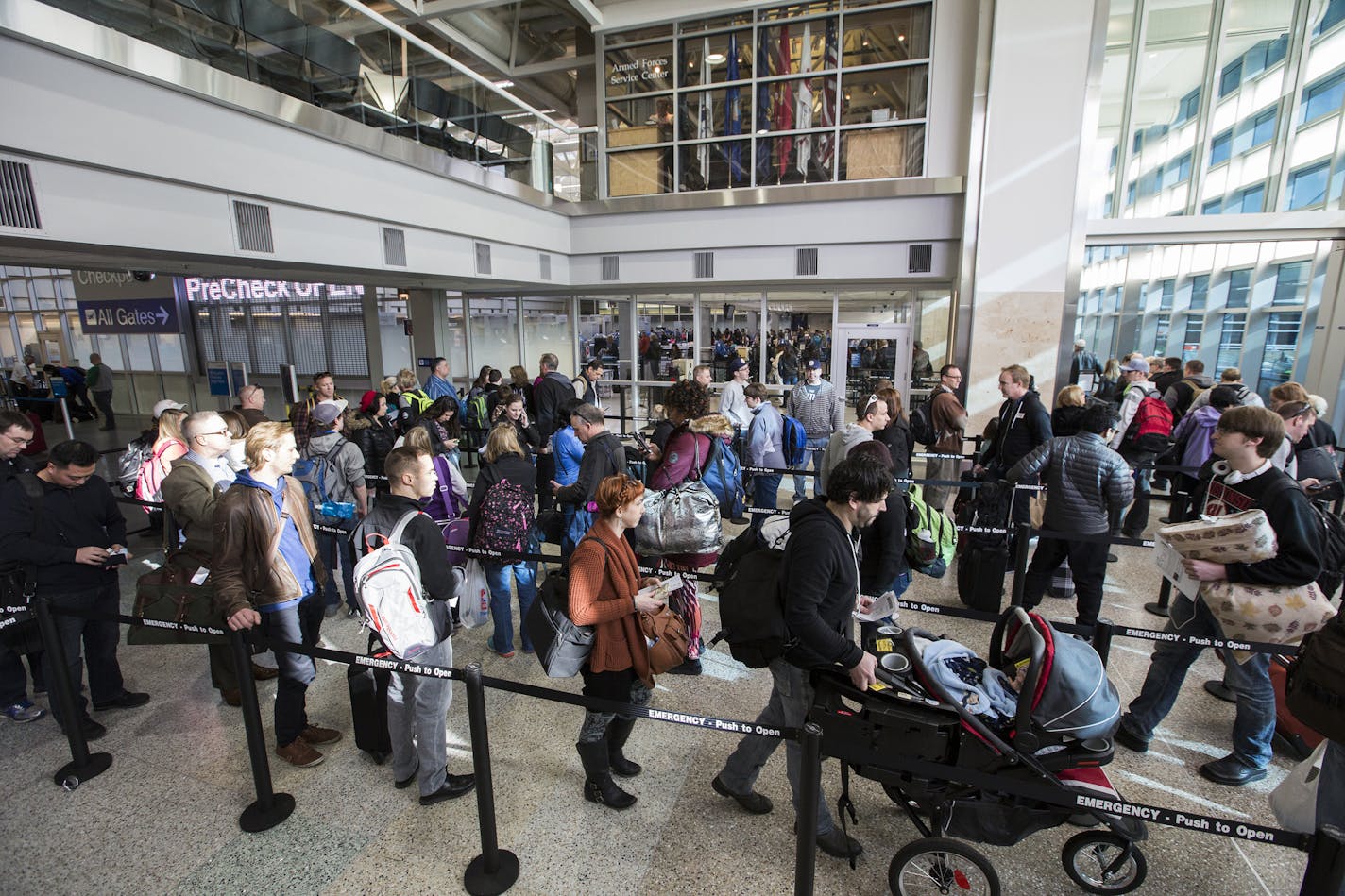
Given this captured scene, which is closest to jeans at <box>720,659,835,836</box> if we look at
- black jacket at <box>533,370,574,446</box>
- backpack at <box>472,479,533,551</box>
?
backpack at <box>472,479,533,551</box>

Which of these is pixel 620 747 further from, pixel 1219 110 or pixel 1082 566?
pixel 1219 110

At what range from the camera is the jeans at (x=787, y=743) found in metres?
2.62

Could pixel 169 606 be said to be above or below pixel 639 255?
below

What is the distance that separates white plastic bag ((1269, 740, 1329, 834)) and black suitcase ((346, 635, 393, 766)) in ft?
12.6

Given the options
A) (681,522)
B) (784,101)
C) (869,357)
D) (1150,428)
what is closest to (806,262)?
(869,357)

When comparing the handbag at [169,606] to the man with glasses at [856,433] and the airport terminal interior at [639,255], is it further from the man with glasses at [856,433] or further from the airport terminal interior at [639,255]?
the man with glasses at [856,433]

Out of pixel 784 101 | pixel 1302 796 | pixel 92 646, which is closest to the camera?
pixel 1302 796

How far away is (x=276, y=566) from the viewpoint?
312cm

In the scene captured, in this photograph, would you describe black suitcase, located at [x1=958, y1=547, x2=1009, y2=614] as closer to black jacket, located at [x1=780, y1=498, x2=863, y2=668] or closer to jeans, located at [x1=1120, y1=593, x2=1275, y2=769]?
jeans, located at [x1=1120, y1=593, x2=1275, y2=769]

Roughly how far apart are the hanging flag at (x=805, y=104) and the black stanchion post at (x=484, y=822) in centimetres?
1003

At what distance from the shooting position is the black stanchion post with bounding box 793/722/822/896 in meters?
1.99

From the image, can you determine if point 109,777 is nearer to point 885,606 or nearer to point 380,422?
point 380,422

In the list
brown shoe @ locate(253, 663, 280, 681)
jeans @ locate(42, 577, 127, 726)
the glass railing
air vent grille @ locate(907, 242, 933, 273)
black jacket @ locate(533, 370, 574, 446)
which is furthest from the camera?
air vent grille @ locate(907, 242, 933, 273)

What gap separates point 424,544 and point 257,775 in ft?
4.55
